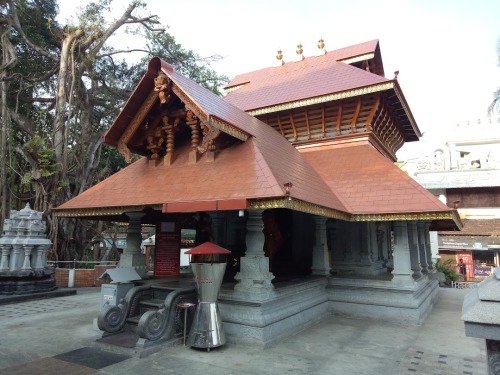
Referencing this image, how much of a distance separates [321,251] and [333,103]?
4480 millimetres

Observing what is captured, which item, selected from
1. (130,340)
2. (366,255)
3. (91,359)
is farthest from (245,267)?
(366,255)

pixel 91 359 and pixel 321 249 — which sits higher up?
pixel 321 249

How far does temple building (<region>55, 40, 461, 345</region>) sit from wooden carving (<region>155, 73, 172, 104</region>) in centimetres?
3

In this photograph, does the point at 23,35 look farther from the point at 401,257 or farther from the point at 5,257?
the point at 401,257

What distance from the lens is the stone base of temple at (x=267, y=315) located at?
5.93 m

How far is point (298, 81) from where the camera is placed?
12.1 metres

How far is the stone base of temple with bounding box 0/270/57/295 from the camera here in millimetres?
10945

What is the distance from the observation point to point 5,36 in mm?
15383

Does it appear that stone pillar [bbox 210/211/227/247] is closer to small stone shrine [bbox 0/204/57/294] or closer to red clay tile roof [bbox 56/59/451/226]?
red clay tile roof [bbox 56/59/451/226]

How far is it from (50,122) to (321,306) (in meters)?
18.6

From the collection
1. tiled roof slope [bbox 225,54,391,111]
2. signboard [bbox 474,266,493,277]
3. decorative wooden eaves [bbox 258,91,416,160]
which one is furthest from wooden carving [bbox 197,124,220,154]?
signboard [bbox 474,266,493,277]

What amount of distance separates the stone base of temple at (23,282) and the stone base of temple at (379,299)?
951cm

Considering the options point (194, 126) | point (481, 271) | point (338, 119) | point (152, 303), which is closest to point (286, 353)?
point (152, 303)

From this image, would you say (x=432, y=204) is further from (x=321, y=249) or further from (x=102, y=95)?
(x=102, y=95)
